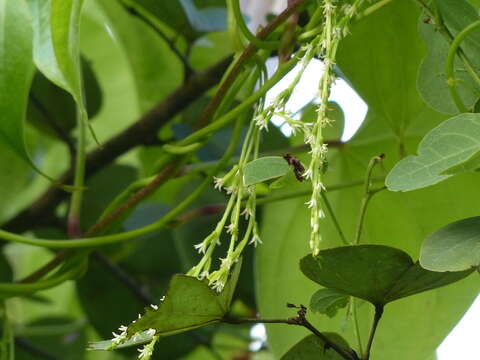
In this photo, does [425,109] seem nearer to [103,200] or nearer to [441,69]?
[441,69]

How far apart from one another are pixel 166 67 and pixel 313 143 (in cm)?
47

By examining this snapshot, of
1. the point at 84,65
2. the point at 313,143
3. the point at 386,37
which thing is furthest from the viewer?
the point at 84,65

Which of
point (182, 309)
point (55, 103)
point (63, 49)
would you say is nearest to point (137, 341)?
point (182, 309)

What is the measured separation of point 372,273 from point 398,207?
0.53ft

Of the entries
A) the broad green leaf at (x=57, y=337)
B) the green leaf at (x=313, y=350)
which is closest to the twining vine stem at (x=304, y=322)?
the green leaf at (x=313, y=350)

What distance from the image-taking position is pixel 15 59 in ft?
1.15

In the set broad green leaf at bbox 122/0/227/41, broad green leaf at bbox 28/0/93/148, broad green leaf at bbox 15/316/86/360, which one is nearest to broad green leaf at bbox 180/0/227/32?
broad green leaf at bbox 122/0/227/41

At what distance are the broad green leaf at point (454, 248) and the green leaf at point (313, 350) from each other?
5 cm

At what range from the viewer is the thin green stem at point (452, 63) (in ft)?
0.89

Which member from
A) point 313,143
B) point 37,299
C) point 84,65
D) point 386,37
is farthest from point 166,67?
point 313,143

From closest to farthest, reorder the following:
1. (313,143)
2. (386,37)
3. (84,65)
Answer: (313,143) < (386,37) < (84,65)

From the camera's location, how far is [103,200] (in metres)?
0.70

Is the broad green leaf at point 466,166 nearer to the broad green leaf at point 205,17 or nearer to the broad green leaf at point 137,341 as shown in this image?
the broad green leaf at point 137,341

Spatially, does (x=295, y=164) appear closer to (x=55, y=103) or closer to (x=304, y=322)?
(x=304, y=322)
